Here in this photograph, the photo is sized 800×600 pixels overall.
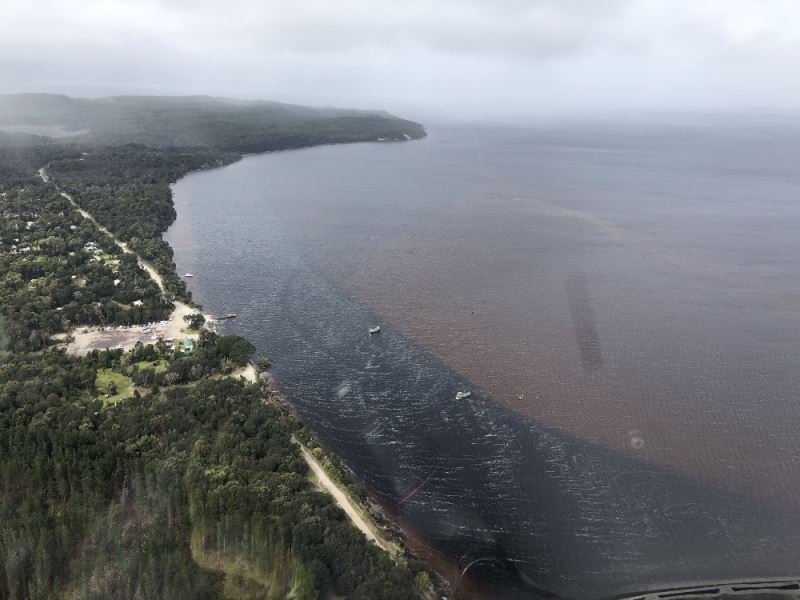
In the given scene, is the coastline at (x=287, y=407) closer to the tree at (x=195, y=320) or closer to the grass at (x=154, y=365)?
the tree at (x=195, y=320)

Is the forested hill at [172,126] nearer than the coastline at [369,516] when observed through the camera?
No

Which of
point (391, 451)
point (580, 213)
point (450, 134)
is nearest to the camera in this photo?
point (391, 451)

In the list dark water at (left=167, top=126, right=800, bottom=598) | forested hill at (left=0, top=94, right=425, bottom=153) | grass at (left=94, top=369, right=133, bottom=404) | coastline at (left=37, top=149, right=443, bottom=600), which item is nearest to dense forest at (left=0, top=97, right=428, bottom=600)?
grass at (left=94, top=369, right=133, bottom=404)

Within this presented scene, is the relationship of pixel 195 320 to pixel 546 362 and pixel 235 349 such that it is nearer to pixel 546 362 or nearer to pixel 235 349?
pixel 235 349

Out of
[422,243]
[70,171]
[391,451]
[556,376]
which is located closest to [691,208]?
[422,243]

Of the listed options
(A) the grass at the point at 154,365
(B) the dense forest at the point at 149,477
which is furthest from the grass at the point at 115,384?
(A) the grass at the point at 154,365

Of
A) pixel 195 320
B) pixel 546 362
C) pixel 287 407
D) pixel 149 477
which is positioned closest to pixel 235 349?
pixel 287 407

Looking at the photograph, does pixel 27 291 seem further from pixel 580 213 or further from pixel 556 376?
pixel 580 213

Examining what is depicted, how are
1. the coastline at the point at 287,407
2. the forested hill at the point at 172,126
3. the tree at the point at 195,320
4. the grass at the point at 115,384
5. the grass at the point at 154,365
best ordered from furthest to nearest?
the forested hill at the point at 172,126
the tree at the point at 195,320
the grass at the point at 154,365
the grass at the point at 115,384
the coastline at the point at 287,407
